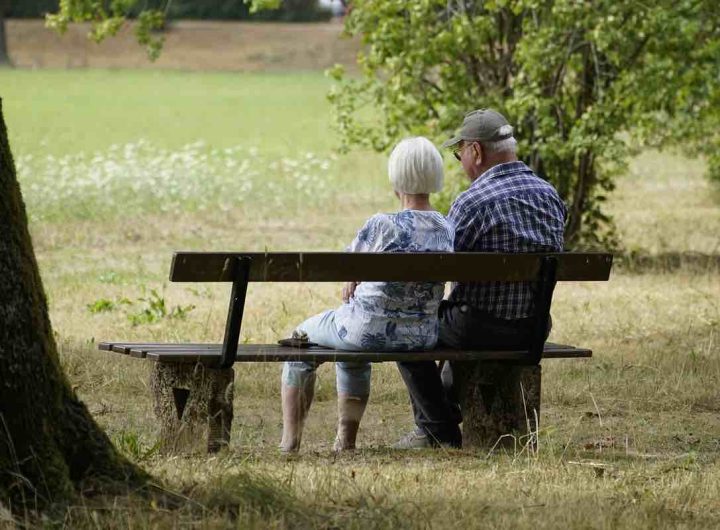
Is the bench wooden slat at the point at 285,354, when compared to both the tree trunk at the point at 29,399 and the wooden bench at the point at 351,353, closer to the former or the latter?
the wooden bench at the point at 351,353

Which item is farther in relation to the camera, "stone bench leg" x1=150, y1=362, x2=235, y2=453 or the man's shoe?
the man's shoe

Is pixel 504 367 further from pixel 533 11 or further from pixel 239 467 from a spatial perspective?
pixel 533 11

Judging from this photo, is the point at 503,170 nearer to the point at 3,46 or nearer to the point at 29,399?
the point at 29,399

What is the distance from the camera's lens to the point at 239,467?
529cm

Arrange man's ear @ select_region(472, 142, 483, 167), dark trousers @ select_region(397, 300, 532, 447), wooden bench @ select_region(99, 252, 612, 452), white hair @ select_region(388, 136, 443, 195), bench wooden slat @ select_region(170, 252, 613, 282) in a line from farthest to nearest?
1. man's ear @ select_region(472, 142, 483, 167)
2. dark trousers @ select_region(397, 300, 532, 447)
3. white hair @ select_region(388, 136, 443, 195)
4. wooden bench @ select_region(99, 252, 612, 452)
5. bench wooden slat @ select_region(170, 252, 613, 282)

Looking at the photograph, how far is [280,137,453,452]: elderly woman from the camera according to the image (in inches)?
244

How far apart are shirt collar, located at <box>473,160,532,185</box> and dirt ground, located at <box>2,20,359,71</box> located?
5643cm

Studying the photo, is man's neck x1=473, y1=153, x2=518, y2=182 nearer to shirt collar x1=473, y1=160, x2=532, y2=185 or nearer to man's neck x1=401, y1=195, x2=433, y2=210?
shirt collar x1=473, y1=160, x2=532, y2=185

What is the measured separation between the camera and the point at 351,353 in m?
6.10

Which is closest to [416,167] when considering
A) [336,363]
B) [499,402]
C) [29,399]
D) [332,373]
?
[336,363]

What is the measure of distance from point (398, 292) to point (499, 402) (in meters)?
0.75

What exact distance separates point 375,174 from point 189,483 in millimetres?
22930

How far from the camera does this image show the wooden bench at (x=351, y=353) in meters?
5.88

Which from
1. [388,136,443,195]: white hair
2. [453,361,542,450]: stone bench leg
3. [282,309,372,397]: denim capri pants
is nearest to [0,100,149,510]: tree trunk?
[282,309,372,397]: denim capri pants
